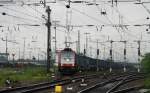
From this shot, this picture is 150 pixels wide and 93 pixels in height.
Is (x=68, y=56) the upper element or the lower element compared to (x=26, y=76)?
upper

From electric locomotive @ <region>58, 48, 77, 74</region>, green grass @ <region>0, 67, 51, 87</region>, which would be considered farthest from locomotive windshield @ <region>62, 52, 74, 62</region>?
green grass @ <region>0, 67, 51, 87</region>

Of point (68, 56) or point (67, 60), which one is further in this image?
point (67, 60)

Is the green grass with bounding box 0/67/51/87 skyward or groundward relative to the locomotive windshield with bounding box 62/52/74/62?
groundward

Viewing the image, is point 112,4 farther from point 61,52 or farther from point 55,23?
point 55,23

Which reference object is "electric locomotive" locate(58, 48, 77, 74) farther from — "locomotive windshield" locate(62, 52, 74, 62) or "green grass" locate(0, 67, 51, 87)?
"green grass" locate(0, 67, 51, 87)

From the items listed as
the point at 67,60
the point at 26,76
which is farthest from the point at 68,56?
the point at 26,76

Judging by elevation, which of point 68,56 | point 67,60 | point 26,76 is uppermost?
point 68,56

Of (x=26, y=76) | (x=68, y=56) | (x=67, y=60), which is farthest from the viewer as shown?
(x=67, y=60)

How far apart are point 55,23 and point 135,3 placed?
28438mm

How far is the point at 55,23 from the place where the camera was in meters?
56.0

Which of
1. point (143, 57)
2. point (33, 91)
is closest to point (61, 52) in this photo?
point (143, 57)

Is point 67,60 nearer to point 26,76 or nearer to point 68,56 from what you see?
point 68,56

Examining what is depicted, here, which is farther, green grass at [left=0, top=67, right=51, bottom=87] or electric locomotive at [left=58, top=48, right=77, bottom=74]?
electric locomotive at [left=58, top=48, right=77, bottom=74]

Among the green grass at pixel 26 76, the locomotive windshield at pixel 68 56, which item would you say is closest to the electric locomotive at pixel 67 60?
the locomotive windshield at pixel 68 56
